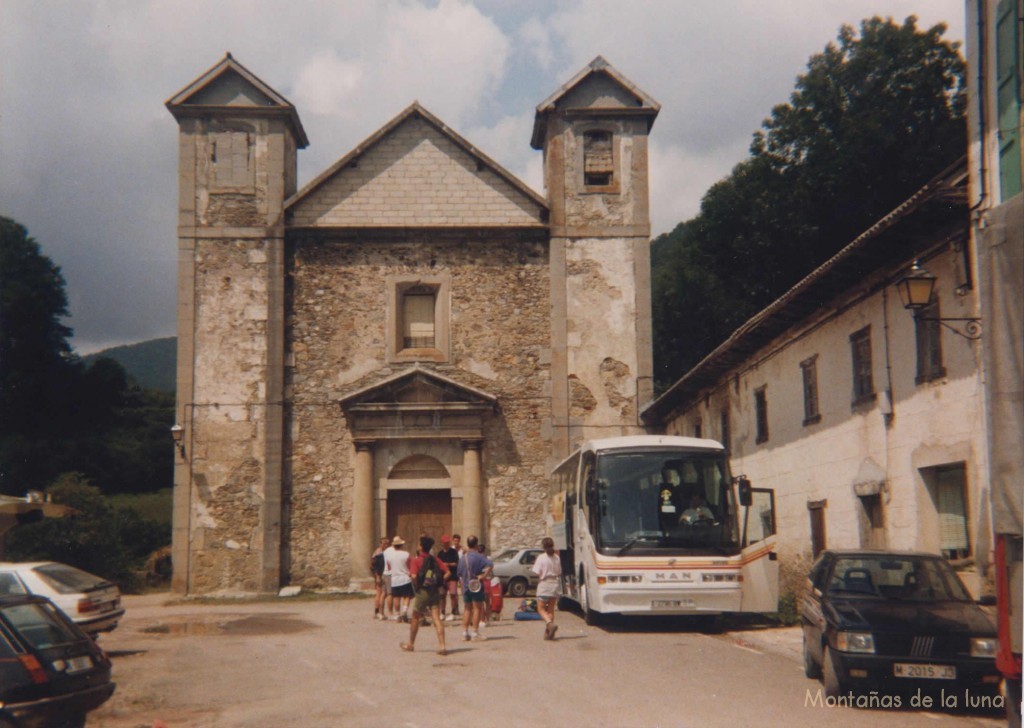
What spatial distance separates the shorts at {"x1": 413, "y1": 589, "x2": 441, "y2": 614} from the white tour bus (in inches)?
133

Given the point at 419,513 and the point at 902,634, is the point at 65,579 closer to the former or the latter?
the point at 902,634

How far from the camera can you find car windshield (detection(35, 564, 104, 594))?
55.9 ft

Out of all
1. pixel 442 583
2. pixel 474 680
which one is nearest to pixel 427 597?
pixel 474 680

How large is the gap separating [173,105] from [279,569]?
1224 cm

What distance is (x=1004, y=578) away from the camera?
7.87 m

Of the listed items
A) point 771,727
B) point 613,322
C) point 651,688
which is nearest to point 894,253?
point 651,688

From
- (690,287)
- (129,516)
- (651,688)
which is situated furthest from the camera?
(690,287)

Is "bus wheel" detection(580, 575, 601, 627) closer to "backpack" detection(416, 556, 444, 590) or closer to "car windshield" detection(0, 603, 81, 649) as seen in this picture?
"backpack" detection(416, 556, 444, 590)

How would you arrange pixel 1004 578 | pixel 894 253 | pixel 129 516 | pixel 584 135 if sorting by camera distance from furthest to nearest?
pixel 129 516, pixel 584 135, pixel 894 253, pixel 1004 578

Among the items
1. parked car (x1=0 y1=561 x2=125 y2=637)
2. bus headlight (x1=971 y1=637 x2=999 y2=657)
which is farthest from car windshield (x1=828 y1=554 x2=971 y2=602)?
parked car (x1=0 y1=561 x2=125 y2=637)

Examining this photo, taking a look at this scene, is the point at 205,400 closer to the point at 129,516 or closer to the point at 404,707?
the point at 129,516

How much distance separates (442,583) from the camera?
1905 cm

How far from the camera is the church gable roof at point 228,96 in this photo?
3045 centimetres

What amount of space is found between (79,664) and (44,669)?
616 mm
